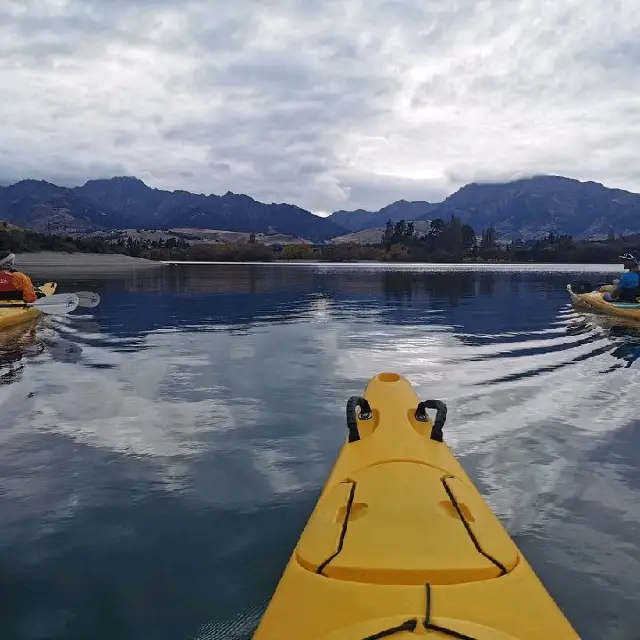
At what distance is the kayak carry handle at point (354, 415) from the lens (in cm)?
597

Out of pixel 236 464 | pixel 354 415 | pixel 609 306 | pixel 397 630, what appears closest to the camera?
pixel 397 630

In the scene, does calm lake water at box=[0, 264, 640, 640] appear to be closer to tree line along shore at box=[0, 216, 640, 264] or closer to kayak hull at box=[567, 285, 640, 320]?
kayak hull at box=[567, 285, 640, 320]

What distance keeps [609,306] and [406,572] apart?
2613 cm

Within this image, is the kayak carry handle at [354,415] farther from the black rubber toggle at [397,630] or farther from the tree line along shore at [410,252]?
the tree line along shore at [410,252]

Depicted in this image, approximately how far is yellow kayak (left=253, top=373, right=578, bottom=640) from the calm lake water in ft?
5.32

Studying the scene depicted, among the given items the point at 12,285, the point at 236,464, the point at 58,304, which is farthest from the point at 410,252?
the point at 236,464

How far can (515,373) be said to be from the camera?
14008 mm

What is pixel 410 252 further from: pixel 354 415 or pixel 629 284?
pixel 354 415

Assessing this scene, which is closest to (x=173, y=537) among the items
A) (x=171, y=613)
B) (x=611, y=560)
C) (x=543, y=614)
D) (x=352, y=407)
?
(x=171, y=613)

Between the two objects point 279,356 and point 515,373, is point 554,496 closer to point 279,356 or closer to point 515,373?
point 515,373

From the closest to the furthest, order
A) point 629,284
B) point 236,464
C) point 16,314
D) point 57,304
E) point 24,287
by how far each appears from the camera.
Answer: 1. point 236,464
2. point 16,314
3. point 24,287
4. point 57,304
5. point 629,284

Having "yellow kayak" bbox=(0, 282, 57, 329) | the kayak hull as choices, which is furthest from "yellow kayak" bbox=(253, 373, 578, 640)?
the kayak hull

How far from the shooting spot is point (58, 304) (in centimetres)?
2356

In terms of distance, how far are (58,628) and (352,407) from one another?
351 centimetres
